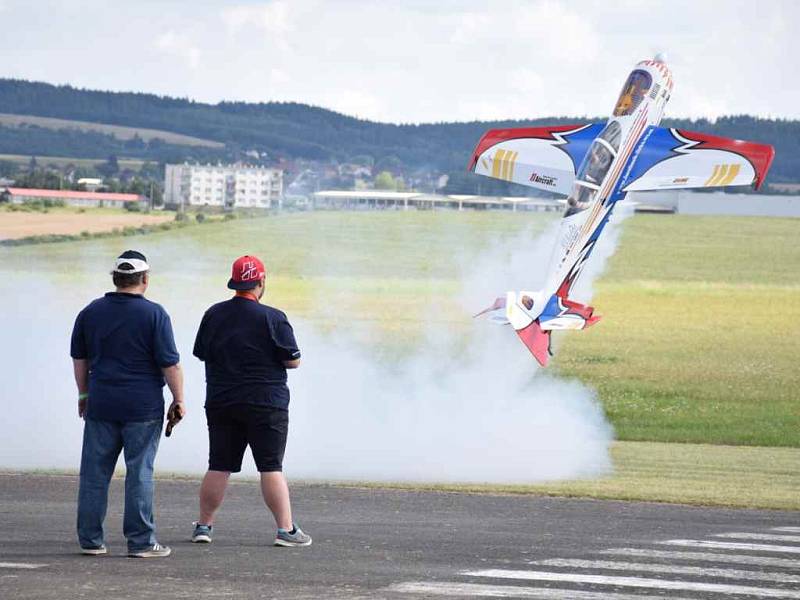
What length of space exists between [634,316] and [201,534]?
42.7 metres

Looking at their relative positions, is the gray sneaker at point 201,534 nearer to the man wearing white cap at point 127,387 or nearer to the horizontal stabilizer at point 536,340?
the man wearing white cap at point 127,387

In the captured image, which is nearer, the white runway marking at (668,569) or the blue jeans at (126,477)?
the white runway marking at (668,569)

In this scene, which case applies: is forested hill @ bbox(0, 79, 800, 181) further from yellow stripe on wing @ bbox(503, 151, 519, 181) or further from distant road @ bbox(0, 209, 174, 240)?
yellow stripe on wing @ bbox(503, 151, 519, 181)

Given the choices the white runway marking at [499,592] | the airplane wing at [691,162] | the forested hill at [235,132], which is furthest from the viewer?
the forested hill at [235,132]

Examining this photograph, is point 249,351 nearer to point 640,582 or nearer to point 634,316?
point 640,582

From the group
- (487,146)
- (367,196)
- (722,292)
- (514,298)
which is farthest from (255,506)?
(722,292)

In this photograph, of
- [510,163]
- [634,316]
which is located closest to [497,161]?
[510,163]

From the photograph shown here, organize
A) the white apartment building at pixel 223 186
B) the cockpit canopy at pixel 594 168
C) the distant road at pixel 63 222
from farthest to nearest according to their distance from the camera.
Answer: the white apartment building at pixel 223 186, the distant road at pixel 63 222, the cockpit canopy at pixel 594 168

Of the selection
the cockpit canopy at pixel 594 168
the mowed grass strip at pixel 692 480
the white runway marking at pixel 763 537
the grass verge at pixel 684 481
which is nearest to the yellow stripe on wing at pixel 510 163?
the cockpit canopy at pixel 594 168

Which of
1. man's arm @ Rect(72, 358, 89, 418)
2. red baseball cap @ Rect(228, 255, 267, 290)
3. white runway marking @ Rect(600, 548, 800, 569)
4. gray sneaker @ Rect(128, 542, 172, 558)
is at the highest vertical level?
red baseball cap @ Rect(228, 255, 267, 290)

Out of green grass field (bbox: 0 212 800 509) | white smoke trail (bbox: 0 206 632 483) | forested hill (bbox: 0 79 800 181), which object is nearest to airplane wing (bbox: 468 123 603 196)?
white smoke trail (bbox: 0 206 632 483)

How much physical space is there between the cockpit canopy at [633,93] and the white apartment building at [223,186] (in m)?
20.4

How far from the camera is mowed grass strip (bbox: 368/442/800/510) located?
15.4 m

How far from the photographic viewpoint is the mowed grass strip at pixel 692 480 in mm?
15438
